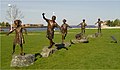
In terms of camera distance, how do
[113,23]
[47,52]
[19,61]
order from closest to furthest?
[19,61], [47,52], [113,23]

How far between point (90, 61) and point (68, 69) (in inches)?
83.3

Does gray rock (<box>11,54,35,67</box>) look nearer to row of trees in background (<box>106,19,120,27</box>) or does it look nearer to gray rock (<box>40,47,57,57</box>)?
gray rock (<box>40,47,57,57</box>)

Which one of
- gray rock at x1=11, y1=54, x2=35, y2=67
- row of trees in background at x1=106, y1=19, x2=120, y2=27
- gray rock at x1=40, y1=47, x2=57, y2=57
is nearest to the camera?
gray rock at x1=11, y1=54, x2=35, y2=67

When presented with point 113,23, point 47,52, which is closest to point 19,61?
point 47,52

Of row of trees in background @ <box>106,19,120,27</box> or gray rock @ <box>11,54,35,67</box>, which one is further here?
row of trees in background @ <box>106,19,120,27</box>

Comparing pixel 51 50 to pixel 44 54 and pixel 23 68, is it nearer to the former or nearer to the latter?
pixel 44 54

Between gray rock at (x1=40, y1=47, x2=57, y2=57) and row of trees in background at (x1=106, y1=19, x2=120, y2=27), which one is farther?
row of trees in background at (x1=106, y1=19, x2=120, y2=27)

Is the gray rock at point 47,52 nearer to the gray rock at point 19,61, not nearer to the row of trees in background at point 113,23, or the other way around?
the gray rock at point 19,61

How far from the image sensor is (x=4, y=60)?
1330cm

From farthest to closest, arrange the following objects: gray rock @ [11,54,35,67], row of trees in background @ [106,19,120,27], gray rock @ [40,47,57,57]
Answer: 1. row of trees in background @ [106,19,120,27]
2. gray rock @ [40,47,57,57]
3. gray rock @ [11,54,35,67]

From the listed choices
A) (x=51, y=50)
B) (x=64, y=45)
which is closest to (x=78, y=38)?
(x=64, y=45)

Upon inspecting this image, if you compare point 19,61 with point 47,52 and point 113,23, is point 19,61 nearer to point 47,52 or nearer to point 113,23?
point 47,52

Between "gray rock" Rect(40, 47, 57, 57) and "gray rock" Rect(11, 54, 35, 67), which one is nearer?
"gray rock" Rect(11, 54, 35, 67)

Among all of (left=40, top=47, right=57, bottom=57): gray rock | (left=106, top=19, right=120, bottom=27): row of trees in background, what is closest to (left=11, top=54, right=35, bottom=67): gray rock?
(left=40, top=47, right=57, bottom=57): gray rock
